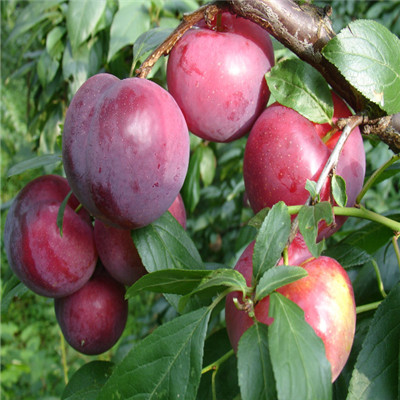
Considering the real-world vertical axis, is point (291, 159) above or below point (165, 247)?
above

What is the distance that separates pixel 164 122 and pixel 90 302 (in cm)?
28

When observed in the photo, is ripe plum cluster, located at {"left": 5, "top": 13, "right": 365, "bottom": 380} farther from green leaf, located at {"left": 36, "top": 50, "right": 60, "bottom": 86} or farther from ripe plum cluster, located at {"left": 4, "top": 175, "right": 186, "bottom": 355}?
green leaf, located at {"left": 36, "top": 50, "right": 60, "bottom": 86}

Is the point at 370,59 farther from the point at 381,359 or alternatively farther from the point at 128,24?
the point at 128,24

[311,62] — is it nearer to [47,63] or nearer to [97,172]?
[97,172]

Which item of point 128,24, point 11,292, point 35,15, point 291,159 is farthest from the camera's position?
point 35,15

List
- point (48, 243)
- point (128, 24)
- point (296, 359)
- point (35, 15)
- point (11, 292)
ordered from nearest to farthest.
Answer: point (296, 359), point (48, 243), point (11, 292), point (128, 24), point (35, 15)

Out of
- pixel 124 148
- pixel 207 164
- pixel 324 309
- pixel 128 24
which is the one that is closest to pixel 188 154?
pixel 124 148

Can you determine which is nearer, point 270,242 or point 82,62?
point 270,242

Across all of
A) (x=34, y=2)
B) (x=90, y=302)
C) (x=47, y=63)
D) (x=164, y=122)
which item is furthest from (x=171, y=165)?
(x=34, y=2)

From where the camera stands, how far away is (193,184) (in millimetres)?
1062

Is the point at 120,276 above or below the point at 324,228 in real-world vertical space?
below

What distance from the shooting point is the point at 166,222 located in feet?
1.55

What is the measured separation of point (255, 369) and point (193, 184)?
774mm

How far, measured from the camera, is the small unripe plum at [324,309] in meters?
0.35
